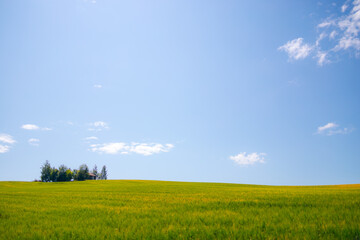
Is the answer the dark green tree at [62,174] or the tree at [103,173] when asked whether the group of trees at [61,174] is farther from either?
the tree at [103,173]

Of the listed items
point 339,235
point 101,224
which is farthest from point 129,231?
point 339,235

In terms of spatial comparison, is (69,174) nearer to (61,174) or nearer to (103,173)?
(61,174)

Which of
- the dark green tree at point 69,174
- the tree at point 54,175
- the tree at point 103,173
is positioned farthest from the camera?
the tree at point 103,173

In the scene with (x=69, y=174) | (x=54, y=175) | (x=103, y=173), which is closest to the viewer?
(x=54, y=175)

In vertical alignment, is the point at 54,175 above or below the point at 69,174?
below

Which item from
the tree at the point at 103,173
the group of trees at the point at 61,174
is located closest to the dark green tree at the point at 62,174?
the group of trees at the point at 61,174

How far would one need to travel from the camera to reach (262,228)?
622cm

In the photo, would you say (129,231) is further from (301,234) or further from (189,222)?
(301,234)

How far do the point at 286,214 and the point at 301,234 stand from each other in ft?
8.52

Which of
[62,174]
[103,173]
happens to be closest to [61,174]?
[62,174]

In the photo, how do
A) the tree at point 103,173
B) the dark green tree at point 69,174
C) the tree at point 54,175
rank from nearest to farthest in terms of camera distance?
the tree at point 54,175 → the dark green tree at point 69,174 → the tree at point 103,173

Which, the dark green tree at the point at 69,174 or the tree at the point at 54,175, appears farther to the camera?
the dark green tree at the point at 69,174

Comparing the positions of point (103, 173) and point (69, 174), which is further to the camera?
point (103, 173)

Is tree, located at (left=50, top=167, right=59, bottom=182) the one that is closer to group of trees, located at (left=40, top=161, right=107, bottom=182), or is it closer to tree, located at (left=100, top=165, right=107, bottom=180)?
group of trees, located at (left=40, top=161, right=107, bottom=182)
